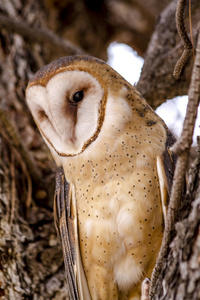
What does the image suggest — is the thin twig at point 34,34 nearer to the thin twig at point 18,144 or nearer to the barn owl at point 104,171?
the thin twig at point 18,144

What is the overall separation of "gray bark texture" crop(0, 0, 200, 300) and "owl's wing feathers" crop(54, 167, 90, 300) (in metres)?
0.24

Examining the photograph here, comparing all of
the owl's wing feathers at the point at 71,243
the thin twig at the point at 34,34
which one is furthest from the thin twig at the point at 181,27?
the thin twig at the point at 34,34

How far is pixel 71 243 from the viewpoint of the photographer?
1.49 m

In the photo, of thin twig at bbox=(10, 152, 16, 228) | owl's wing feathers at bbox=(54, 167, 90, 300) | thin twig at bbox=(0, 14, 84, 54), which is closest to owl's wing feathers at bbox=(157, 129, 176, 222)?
owl's wing feathers at bbox=(54, 167, 90, 300)

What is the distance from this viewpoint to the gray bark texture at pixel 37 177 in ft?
2.96

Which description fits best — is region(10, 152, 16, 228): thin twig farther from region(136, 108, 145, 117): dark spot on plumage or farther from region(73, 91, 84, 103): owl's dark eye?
region(136, 108, 145, 117): dark spot on plumage

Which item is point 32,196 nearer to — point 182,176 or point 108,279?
point 108,279

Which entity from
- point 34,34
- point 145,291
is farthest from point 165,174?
point 34,34

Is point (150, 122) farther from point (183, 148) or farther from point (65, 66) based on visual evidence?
point (183, 148)

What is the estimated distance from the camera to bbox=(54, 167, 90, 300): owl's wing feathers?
1.45m

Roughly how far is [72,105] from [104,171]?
27 cm

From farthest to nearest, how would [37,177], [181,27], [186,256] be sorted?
[37,177], [181,27], [186,256]

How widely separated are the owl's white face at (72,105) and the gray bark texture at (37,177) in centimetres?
45

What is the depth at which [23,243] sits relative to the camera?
5.65 ft
